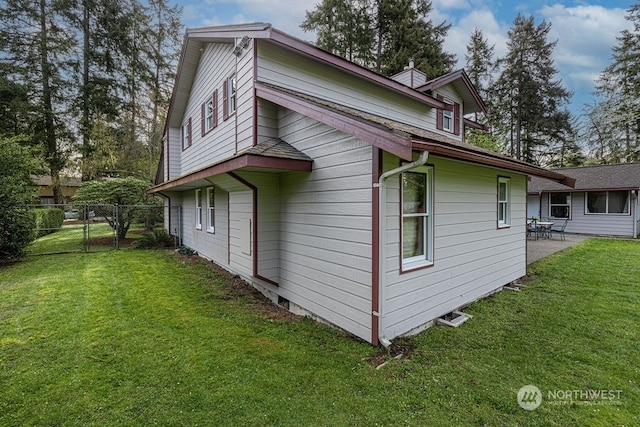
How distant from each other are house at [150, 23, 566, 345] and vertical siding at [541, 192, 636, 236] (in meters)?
11.7

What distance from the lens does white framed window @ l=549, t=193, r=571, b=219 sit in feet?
53.0

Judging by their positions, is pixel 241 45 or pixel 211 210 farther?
pixel 211 210

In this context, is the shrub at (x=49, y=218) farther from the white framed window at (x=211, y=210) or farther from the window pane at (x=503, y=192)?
the window pane at (x=503, y=192)

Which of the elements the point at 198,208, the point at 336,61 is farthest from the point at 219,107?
the point at 198,208

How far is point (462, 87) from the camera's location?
1022 cm

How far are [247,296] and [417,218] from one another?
3.73m

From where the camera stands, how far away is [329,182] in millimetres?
4383

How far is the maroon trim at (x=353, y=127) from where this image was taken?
3.06 meters

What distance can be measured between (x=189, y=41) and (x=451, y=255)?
8.62 meters

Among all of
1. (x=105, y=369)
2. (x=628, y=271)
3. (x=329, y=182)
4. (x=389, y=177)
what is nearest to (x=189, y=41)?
(x=329, y=182)

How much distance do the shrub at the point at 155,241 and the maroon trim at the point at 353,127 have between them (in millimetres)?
9859

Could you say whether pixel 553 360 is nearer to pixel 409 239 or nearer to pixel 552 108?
pixel 409 239

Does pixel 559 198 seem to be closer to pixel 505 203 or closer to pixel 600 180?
pixel 600 180

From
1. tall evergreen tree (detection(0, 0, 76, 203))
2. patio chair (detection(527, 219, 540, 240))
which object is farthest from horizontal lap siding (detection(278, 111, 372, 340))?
tall evergreen tree (detection(0, 0, 76, 203))
